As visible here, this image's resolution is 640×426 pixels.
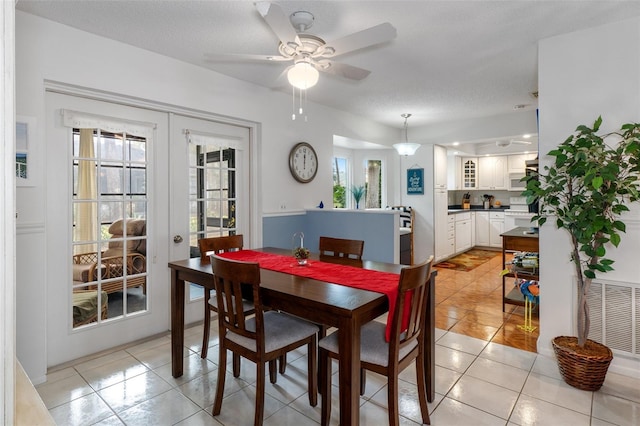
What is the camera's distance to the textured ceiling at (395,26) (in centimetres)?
228

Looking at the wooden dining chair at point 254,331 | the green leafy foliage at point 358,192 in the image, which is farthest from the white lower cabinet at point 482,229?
the wooden dining chair at point 254,331

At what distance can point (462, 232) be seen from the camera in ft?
23.4

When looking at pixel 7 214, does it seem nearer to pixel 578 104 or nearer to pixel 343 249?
pixel 343 249

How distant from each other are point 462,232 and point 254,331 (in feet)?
20.0

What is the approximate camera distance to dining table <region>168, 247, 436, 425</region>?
5.11 feet

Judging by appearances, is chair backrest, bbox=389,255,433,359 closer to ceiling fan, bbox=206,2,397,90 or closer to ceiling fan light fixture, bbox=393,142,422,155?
ceiling fan, bbox=206,2,397,90

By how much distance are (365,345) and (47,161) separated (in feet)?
8.38

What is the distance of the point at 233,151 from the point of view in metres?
3.79

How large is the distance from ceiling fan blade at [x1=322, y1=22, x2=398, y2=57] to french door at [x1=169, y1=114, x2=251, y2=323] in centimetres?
181

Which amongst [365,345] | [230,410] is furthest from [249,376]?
[365,345]

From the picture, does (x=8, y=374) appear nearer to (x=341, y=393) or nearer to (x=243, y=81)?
(x=341, y=393)

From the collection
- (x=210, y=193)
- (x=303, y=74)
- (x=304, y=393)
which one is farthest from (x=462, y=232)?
(x=303, y=74)

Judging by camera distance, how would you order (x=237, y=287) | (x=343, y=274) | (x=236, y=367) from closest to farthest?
(x=237, y=287) < (x=343, y=274) < (x=236, y=367)

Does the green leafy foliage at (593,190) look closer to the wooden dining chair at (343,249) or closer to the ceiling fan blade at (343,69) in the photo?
the wooden dining chair at (343,249)
